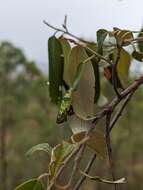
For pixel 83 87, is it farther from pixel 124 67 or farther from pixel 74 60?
pixel 124 67

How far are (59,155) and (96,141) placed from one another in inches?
1.4

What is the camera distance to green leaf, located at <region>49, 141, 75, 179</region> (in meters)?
0.35

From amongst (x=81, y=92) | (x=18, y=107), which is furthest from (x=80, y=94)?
(x=18, y=107)

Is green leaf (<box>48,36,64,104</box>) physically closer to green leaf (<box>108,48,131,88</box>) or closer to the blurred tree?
green leaf (<box>108,48,131,88</box>)

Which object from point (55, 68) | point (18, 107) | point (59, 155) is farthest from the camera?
point (18, 107)

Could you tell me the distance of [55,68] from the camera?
18.5 inches

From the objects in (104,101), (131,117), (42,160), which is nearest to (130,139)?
(131,117)

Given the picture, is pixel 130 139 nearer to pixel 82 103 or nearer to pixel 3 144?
pixel 3 144

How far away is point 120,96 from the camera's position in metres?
0.40

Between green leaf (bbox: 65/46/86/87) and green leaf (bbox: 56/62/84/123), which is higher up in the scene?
green leaf (bbox: 65/46/86/87)

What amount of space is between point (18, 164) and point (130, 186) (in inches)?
54.8

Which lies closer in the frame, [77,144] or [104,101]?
[77,144]

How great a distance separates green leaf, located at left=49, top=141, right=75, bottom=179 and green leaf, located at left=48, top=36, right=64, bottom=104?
0.38 ft

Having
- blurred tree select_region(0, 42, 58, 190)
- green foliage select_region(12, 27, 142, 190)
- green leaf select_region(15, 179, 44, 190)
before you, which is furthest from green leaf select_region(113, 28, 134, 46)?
blurred tree select_region(0, 42, 58, 190)
